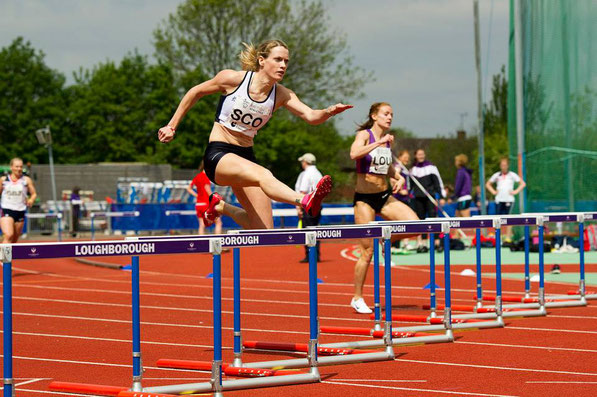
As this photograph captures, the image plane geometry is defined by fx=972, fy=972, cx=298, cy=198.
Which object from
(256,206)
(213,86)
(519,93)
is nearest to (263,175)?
(256,206)

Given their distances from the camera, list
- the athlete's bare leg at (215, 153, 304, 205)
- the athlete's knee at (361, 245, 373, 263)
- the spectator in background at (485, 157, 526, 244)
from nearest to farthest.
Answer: the athlete's bare leg at (215, 153, 304, 205), the athlete's knee at (361, 245, 373, 263), the spectator in background at (485, 157, 526, 244)

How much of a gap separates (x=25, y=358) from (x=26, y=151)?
197ft

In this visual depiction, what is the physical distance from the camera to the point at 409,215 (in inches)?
378

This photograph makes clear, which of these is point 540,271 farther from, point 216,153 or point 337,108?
point 216,153

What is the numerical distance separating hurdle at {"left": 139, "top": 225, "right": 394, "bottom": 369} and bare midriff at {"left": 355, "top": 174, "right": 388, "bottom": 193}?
250cm

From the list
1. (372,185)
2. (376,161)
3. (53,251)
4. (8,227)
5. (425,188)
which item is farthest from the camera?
(425,188)

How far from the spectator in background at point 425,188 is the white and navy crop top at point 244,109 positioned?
11203 mm

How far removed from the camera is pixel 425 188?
61.0 feet

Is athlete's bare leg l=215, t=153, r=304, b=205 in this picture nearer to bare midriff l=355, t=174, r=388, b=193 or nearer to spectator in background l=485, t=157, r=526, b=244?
bare midriff l=355, t=174, r=388, b=193

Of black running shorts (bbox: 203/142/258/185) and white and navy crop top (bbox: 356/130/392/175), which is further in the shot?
white and navy crop top (bbox: 356/130/392/175)

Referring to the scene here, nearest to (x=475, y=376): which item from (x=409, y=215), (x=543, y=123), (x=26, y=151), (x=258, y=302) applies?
(x=409, y=215)

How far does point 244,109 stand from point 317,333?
181 centimetres

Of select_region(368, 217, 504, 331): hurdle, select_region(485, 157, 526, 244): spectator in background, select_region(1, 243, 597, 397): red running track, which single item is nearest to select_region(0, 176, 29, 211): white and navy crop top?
select_region(1, 243, 597, 397): red running track

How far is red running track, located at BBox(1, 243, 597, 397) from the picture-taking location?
20.6 ft
